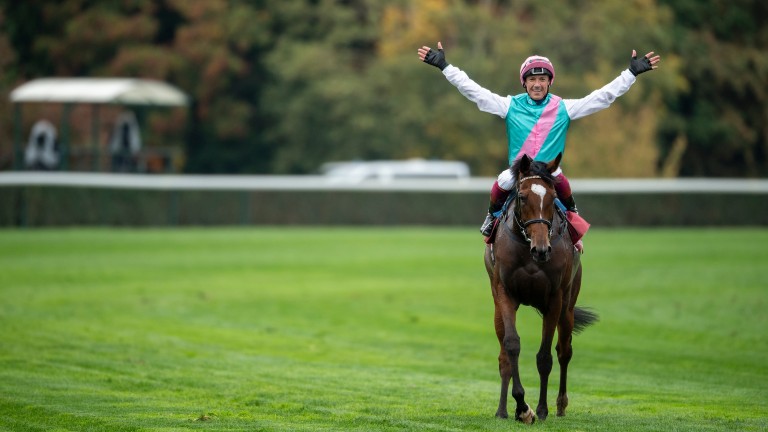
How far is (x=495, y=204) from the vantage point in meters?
9.13

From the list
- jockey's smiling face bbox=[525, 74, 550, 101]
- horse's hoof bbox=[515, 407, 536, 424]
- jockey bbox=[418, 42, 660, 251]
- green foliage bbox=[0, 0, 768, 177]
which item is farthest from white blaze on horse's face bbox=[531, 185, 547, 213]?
green foliage bbox=[0, 0, 768, 177]

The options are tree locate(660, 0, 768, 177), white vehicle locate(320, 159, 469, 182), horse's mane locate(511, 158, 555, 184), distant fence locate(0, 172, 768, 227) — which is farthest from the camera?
tree locate(660, 0, 768, 177)

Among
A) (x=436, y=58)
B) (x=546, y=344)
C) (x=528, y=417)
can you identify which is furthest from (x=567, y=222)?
(x=436, y=58)

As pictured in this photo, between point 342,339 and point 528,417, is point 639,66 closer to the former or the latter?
point 528,417

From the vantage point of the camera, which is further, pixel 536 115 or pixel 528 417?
pixel 536 115

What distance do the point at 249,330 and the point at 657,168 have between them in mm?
35791

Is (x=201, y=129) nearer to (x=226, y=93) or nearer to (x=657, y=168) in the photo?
(x=226, y=93)

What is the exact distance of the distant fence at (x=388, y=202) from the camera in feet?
114

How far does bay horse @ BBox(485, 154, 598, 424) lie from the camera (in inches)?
333

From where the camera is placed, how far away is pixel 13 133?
139ft

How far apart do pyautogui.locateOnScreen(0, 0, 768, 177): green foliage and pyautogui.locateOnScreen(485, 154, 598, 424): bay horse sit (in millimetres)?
35606

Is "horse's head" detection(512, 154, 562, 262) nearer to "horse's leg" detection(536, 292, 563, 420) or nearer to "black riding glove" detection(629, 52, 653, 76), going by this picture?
"horse's leg" detection(536, 292, 563, 420)

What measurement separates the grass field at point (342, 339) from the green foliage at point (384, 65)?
708 inches

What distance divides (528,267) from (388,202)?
1091 inches
